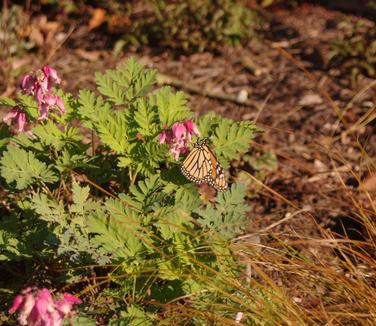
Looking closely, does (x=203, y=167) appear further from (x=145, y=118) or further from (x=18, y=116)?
(x=18, y=116)

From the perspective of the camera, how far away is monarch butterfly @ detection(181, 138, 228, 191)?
3.19 metres

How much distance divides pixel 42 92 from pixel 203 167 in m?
0.89

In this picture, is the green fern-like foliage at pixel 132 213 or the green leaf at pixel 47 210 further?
the green leaf at pixel 47 210

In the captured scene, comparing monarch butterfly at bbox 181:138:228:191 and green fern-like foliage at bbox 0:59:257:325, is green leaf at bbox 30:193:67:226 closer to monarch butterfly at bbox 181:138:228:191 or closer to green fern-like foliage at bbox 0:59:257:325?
green fern-like foliage at bbox 0:59:257:325

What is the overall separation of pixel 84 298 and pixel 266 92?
2.96 m

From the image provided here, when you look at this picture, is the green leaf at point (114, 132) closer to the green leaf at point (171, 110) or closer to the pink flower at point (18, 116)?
the green leaf at point (171, 110)

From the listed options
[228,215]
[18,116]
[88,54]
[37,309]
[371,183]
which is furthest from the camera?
[88,54]

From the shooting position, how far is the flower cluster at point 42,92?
314cm

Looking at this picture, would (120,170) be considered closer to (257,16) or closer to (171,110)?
(171,110)

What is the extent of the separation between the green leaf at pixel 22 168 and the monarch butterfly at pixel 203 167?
668 millimetres

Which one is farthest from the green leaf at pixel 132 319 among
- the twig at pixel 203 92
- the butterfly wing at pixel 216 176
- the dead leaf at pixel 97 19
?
the dead leaf at pixel 97 19

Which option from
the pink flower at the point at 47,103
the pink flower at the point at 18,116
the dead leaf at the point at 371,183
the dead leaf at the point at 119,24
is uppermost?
the pink flower at the point at 47,103

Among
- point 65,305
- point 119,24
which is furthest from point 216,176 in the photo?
point 119,24

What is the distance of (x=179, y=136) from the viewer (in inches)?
120
